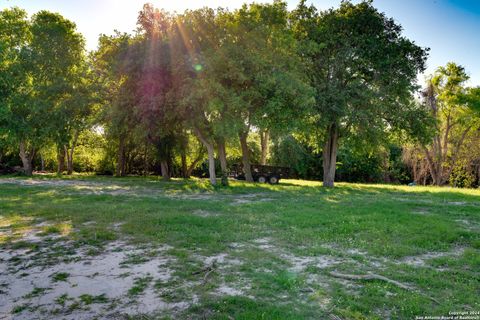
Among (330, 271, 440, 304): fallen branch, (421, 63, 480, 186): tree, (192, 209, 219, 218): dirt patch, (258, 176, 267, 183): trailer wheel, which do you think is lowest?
(330, 271, 440, 304): fallen branch

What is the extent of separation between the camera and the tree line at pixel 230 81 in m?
21.2

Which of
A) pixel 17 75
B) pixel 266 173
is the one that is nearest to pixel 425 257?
pixel 266 173

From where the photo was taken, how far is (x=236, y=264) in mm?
7031

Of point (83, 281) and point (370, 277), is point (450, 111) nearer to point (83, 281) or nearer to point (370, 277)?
point (370, 277)

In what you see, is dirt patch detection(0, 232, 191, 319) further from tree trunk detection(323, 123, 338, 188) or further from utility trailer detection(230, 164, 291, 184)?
utility trailer detection(230, 164, 291, 184)

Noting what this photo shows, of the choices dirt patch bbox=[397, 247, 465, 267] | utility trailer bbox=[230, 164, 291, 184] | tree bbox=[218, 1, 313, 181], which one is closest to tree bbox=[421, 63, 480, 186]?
utility trailer bbox=[230, 164, 291, 184]

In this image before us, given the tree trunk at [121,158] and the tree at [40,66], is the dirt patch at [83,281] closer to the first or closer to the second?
the tree at [40,66]

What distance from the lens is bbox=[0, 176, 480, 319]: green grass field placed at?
510 cm

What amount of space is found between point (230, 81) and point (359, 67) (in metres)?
10.2

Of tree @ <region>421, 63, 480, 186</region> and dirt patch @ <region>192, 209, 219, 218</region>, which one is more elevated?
tree @ <region>421, 63, 480, 186</region>

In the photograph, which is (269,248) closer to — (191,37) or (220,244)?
(220,244)

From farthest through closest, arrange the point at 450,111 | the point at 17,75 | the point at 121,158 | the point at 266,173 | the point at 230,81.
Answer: the point at 121,158 → the point at 450,111 → the point at 266,173 → the point at 17,75 → the point at 230,81

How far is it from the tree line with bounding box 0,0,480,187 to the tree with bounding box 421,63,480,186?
18 centimetres

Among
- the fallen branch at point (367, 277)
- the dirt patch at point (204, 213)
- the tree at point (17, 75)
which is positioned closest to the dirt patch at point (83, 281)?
the fallen branch at point (367, 277)
